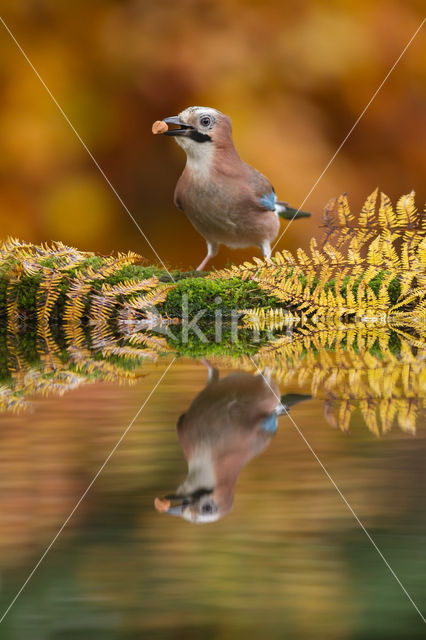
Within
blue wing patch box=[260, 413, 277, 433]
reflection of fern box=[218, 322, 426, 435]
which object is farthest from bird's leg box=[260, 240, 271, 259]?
blue wing patch box=[260, 413, 277, 433]

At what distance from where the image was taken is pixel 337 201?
353 cm

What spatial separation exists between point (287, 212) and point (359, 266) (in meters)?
1.90

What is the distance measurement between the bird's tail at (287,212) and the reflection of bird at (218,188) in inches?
22.2

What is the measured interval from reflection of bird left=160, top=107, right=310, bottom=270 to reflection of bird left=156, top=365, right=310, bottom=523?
2277 mm

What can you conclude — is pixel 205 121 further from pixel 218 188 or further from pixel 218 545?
pixel 218 545

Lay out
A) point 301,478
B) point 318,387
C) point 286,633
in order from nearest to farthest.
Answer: point 286,633 < point 301,478 < point 318,387

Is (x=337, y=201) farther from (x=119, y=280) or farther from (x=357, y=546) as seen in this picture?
(x=357, y=546)

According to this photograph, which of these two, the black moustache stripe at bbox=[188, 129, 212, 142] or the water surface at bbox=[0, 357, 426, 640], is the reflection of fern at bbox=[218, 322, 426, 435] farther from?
the black moustache stripe at bbox=[188, 129, 212, 142]

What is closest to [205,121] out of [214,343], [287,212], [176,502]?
[287,212]

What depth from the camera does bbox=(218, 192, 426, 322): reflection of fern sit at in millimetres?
3496

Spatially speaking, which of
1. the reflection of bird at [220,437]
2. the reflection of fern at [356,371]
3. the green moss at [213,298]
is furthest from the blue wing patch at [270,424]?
the green moss at [213,298]

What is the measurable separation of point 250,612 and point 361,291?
2.74 m

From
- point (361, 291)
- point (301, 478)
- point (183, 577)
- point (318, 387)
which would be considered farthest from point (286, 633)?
point (361, 291)

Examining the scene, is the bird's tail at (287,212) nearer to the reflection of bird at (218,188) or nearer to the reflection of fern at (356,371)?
the reflection of bird at (218,188)
